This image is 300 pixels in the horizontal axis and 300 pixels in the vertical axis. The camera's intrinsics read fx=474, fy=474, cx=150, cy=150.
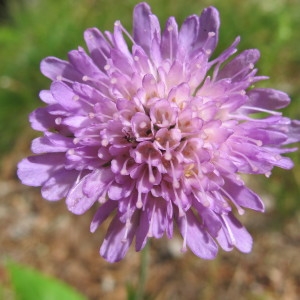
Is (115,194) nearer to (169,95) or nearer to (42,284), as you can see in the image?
(169,95)

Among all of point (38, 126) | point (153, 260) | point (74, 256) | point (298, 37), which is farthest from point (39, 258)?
point (298, 37)

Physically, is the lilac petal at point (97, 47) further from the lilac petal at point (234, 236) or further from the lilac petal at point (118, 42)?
the lilac petal at point (234, 236)

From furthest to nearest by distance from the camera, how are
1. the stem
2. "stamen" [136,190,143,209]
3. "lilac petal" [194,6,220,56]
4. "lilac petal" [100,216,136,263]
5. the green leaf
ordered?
the green leaf → the stem → "lilac petal" [194,6,220,56] → "lilac petal" [100,216,136,263] → "stamen" [136,190,143,209]

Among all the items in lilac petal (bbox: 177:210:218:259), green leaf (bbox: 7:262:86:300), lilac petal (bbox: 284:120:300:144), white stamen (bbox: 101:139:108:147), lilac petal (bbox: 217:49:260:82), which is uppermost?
white stamen (bbox: 101:139:108:147)

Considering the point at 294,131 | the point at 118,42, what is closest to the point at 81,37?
the point at 118,42

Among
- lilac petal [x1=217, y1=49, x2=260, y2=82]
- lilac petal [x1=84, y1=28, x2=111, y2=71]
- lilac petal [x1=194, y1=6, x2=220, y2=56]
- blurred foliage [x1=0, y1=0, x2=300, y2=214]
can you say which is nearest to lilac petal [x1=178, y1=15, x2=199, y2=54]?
lilac petal [x1=194, y1=6, x2=220, y2=56]

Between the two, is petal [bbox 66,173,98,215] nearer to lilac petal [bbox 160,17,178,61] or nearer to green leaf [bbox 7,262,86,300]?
lilac petal [bbox 160,17,178,61]

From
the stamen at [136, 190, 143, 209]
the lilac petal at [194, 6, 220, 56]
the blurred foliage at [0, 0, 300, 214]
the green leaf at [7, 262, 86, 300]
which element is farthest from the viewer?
the blurred foliage at [0, 0, 300, 214]
